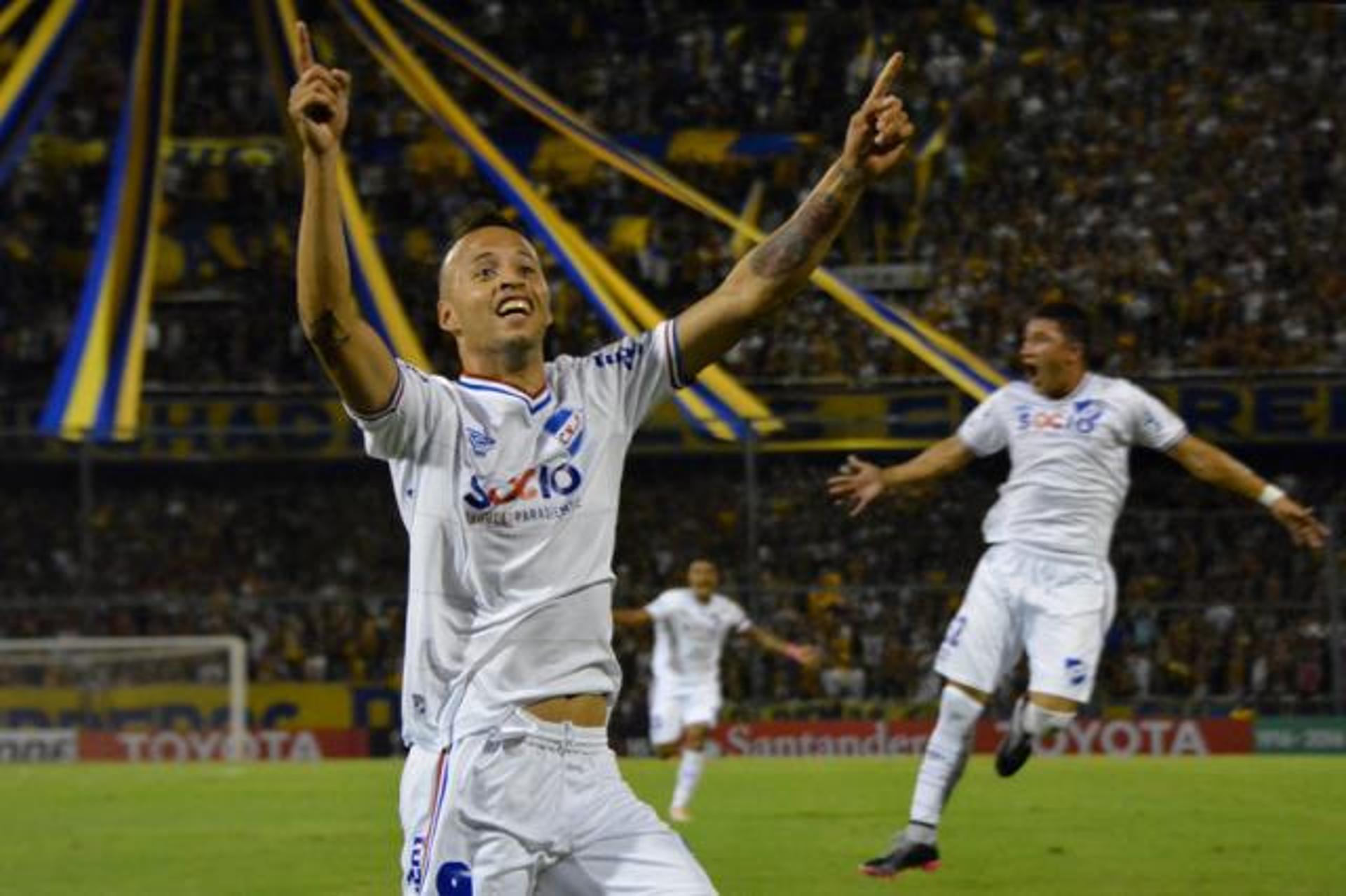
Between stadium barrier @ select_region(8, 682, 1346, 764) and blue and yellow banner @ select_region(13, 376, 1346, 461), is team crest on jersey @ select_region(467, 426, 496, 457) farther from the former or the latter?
blue and yellow banner @ select_region(13, 376, 1346, 461)

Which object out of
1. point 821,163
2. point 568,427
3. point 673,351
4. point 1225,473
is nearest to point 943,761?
point 1225,473

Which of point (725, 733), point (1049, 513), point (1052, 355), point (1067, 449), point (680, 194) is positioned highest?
point (680, 194)

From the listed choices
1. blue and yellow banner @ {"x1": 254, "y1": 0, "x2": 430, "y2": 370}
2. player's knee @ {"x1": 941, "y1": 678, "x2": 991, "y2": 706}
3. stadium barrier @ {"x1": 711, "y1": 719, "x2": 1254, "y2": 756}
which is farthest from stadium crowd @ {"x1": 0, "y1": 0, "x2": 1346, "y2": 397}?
player's knee @ {"x1": 941, "y1": 678, "x2": 991, "y2": 706}

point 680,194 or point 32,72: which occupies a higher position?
point 32,72

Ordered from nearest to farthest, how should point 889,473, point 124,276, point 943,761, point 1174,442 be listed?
point 943,761
point 889,473
point 1174,442
point 124,276

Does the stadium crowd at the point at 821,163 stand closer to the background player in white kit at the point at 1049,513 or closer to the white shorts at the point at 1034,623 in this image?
the background player in white kit at the point at 1049,513

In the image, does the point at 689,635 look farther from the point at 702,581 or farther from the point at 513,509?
the point at 513,509

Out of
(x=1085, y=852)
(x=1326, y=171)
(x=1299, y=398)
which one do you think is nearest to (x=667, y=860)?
(x=1085, y=852)

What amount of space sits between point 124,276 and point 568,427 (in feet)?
57.4

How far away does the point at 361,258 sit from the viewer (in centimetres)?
2200

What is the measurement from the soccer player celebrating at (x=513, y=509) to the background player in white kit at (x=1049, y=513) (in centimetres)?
517

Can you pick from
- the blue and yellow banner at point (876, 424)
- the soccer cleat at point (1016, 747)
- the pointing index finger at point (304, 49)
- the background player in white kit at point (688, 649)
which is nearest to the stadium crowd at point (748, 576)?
the blue and yellow banner at point (876, 424)

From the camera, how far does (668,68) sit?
34750 millimetres

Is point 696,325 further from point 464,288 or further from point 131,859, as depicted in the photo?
point 131,859
